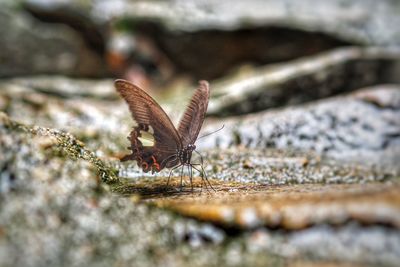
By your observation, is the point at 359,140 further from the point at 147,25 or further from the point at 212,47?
the point at 147,25

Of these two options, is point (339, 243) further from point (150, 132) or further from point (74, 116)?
point (74, 116)

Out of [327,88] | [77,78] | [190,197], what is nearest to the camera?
[190,197]

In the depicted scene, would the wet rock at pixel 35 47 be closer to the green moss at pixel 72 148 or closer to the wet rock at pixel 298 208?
the green moss at pixel 72 148

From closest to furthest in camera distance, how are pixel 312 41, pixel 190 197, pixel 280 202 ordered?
pixel 280 202 → pixel 190 197 → pixel 312 41

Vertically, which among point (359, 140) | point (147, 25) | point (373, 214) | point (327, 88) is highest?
point (147, 25)

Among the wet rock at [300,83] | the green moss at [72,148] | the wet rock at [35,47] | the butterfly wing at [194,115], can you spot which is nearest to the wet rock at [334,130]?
the wet rock at [300,83]

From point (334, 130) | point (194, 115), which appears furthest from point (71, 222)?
point (334, 130)

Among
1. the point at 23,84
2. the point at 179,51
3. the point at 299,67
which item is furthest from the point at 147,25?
the point at 299,67
